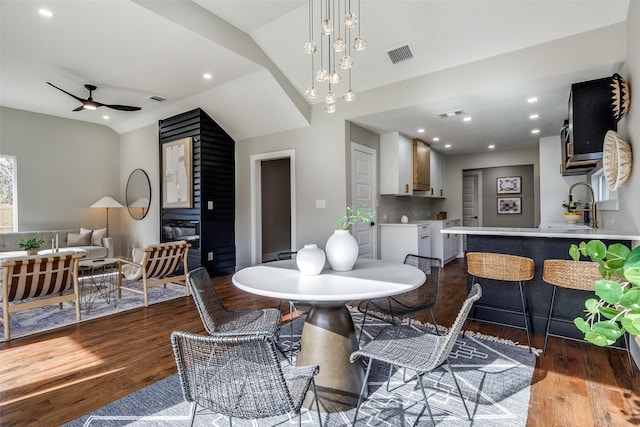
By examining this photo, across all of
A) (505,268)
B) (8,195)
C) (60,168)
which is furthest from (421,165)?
(8,195)

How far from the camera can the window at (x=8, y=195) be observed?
5.69 m

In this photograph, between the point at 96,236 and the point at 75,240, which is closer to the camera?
the point at 75,240

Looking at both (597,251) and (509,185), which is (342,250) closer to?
(597,251)

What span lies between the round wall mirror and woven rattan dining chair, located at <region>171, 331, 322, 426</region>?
235 inches

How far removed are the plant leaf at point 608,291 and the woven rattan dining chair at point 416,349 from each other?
1029 mm

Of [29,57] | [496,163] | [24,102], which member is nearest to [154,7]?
[29,57]

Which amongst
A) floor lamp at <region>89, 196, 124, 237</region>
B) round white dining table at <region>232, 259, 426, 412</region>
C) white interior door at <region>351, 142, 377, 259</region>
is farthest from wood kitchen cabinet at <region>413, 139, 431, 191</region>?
floor lamp at <region>89, 196, 124, 237</region>

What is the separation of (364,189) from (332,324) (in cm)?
355

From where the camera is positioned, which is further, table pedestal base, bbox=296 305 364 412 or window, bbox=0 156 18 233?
window, bbox=0 156 18 233

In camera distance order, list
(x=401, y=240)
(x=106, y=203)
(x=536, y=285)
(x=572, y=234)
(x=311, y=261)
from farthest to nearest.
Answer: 1. (x=106, y=203)
2. (x=401, y=240)
3. (x=536, y=285)
4. (x=572, y=234)
5. (x=311, y=261)

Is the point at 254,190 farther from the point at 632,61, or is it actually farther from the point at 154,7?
the point at 632,61

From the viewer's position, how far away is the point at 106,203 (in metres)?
6.54

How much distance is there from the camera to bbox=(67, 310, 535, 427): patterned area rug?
5.68ft

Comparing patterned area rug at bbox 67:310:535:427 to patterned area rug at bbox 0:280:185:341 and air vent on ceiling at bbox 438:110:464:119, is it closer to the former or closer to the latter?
patterned area rug at bbox 0:280:185:341
